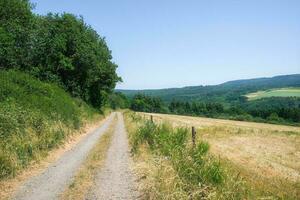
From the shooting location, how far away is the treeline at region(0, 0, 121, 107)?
114 ft

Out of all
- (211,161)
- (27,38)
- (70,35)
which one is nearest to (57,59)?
(70,35)

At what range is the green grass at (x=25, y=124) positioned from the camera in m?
14.5

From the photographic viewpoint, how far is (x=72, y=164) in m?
16.5

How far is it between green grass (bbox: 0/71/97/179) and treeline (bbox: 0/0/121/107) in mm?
7317

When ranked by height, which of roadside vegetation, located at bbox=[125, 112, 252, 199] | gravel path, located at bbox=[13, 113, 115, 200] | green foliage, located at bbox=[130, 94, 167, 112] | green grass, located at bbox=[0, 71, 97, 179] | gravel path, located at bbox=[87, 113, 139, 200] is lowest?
green foliage, located at bbox=[130, 94, 167, 112]

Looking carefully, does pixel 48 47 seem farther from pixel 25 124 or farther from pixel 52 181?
pixel 52 181

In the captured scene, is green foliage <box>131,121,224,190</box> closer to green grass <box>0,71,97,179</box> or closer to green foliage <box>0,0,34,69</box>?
green grass <box>0,71,97,179</box>

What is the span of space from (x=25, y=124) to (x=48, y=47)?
1006 inches

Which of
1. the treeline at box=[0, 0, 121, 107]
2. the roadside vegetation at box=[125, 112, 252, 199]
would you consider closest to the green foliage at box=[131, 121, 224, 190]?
the roadside vegetation at box=[125, 112, 252, 199]

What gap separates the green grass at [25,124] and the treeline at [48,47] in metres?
7.32

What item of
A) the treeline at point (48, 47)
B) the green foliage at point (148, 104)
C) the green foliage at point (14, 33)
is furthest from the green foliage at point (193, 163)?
the green foliage at point (148, 104)

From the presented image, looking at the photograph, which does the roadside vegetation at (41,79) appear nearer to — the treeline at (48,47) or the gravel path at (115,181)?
the treeline at (48,47)

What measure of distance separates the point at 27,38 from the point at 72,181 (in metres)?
27.5

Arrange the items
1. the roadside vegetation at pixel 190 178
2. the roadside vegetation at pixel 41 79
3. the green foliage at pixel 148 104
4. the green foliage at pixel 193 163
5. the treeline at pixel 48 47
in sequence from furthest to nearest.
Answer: the green foliage at pixel 148 104
the treeline at pixel 48 47
the roadside vegetation at pixel 41 79
the green foliage at pixel 193 163
the roadside vegetation at pixel 190 178
